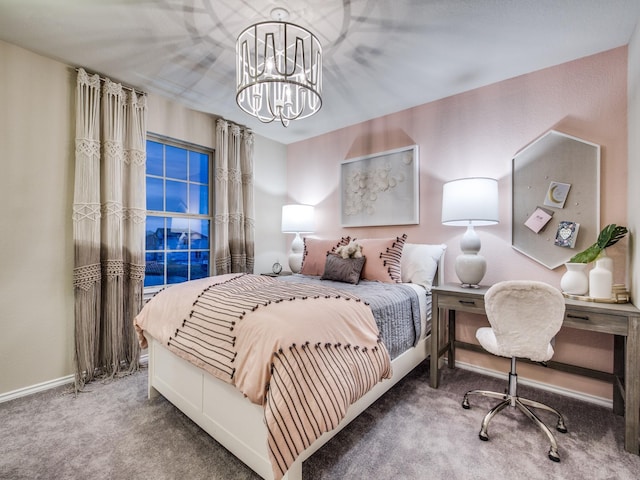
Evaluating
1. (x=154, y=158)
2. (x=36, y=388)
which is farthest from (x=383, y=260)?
(x=36, y=388)

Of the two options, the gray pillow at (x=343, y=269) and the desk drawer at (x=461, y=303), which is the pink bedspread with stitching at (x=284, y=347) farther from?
the desk drawer at (x=461, y=303)

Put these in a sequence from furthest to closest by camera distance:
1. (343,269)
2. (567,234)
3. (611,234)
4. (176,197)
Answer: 1. (176,197)
2. (343,269)
3. (567,234)
4. (611,234)

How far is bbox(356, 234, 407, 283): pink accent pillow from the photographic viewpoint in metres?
2.60

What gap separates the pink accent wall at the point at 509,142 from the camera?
2115 millimetres

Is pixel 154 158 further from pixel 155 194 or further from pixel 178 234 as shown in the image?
pixel 178 234

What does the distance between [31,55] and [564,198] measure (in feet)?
13.9

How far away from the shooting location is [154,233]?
10.2ft

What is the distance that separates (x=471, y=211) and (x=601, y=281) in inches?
35.2

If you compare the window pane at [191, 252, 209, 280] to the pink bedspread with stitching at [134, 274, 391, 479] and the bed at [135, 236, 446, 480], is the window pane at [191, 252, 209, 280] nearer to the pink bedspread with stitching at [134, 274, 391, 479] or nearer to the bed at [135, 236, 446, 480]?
the bed at [135, 236, 446, 480]

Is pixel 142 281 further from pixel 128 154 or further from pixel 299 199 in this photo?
pixel 299 199

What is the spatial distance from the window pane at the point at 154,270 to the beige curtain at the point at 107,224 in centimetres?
39

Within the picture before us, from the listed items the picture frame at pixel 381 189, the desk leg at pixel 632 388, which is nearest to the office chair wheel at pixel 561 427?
the desk leg at pixel 632 388

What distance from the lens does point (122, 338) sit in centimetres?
259

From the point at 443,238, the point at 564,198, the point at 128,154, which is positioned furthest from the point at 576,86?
the point at 128,154
